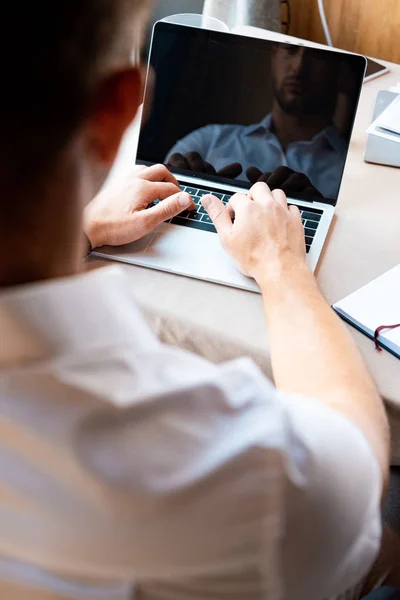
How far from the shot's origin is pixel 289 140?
103 centimetres

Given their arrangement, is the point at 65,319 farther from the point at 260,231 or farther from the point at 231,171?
the point at 231,171

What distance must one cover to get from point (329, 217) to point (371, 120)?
0.41m

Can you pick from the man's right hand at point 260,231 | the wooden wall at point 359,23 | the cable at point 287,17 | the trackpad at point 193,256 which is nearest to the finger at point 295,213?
the man's right hand at point 260,231

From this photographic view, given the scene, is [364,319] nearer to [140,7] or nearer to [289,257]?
[289,257]

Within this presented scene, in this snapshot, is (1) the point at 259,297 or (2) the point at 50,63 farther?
(1) the point at 259,297

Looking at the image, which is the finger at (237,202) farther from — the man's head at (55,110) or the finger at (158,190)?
the man's head at (55,110)

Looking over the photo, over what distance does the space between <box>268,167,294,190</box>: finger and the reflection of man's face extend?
86 mm

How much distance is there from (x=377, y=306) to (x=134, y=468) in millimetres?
566

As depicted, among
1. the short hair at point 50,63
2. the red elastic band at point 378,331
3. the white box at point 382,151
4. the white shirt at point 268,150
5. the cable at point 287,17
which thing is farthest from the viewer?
the cable at point 287,17

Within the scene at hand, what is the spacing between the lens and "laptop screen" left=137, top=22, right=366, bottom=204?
100cm

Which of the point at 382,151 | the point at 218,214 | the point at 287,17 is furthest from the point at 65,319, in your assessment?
the point at 287,17

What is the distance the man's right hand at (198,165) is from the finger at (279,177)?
0.05 m

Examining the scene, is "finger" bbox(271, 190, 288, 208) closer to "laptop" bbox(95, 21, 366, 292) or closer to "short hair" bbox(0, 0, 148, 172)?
"laptop" bbox(95, 21, 366, 292)

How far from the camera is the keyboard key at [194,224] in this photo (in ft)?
3.28
